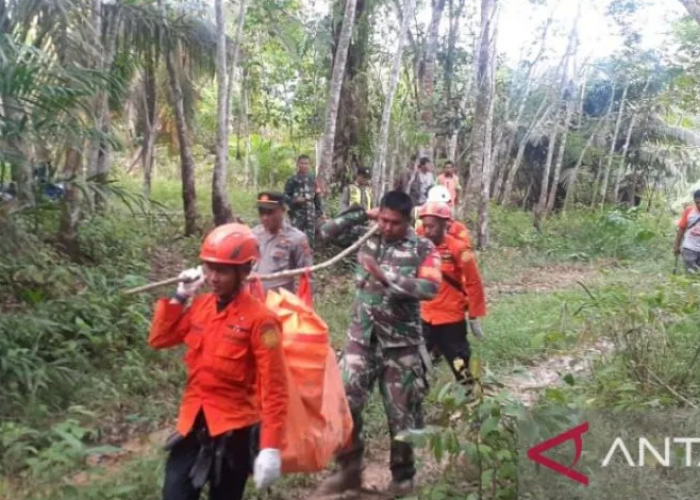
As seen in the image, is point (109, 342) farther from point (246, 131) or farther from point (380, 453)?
point (246, 131)

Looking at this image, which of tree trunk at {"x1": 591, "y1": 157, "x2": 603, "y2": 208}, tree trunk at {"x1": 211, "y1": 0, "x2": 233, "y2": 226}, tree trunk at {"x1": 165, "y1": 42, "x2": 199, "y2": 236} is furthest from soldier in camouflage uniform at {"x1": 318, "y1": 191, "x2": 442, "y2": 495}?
tree trunk at {"x1": 591, "y1": 157, "x2": 603, "y2": 208}

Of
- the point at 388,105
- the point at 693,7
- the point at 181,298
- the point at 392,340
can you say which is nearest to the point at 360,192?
the point at 388,105

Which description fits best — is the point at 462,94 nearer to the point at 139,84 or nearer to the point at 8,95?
the point at 139,84

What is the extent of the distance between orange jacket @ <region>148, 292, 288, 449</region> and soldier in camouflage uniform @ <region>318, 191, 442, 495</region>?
1.31 metres

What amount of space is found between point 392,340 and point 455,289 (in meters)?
1.49

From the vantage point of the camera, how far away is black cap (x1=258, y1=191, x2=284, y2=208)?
19.3 feet

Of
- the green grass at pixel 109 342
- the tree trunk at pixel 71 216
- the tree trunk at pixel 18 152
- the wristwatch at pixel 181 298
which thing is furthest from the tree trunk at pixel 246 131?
the wristwatch at pixel 181 298

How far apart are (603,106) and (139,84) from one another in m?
15.2

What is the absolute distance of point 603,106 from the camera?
78.7 feet

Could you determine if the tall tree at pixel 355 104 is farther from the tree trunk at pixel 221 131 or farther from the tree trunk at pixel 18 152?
the tree trunk at pixel 18 152

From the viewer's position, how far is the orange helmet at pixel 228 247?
9.60ft

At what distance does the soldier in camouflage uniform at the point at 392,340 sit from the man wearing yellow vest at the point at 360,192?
7.00 meters

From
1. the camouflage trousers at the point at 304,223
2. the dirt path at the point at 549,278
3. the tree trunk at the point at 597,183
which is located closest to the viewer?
the camouflage trousers at the point at 304,223

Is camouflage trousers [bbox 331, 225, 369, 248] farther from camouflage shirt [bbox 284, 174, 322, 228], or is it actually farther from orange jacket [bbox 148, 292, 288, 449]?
camouflage shirt [bbox 284, 174, 322, 228]
